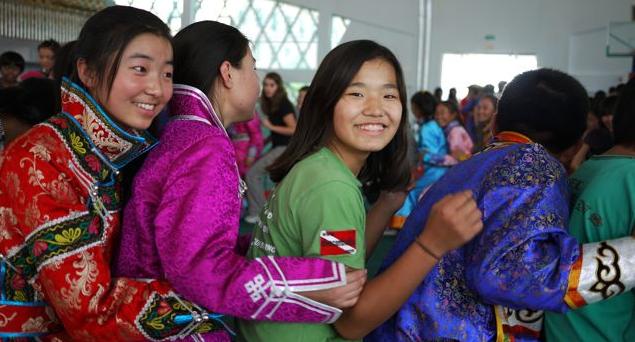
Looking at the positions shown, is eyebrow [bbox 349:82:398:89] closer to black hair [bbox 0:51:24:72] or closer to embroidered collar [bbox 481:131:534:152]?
embroidered collar [bbox 481:131:534:152]

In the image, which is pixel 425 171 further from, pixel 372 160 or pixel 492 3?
pixel 492 3

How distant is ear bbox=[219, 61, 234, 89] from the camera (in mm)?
1331

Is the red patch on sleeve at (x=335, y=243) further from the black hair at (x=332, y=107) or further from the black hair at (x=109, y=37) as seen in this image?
the black hair at (x=109, y=37)

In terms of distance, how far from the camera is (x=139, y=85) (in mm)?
1194

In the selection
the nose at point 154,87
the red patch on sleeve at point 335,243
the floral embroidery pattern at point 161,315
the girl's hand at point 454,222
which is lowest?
the floral embroidery pattern at point 161,315

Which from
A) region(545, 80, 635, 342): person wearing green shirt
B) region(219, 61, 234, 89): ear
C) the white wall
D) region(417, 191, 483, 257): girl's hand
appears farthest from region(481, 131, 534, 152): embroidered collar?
the white wall

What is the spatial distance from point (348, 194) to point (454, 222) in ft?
0.67

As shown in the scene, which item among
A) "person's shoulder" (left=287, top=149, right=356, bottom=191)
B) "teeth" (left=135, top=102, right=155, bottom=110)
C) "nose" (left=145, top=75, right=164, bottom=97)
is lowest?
"person's shoulder" (left=287, top=149, right=356, bottom=191)

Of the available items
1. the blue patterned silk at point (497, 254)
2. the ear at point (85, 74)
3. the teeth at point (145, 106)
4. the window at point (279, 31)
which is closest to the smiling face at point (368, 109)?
the blue patterned silk at point (497, 254)

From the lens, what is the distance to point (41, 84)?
212cm

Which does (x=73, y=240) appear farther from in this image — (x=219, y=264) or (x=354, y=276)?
(x=354, y=276)

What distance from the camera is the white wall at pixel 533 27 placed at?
14109 millimetres

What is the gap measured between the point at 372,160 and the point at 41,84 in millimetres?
1176

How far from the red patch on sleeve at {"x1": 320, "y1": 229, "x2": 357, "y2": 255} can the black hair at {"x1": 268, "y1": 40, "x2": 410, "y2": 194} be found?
28cm
